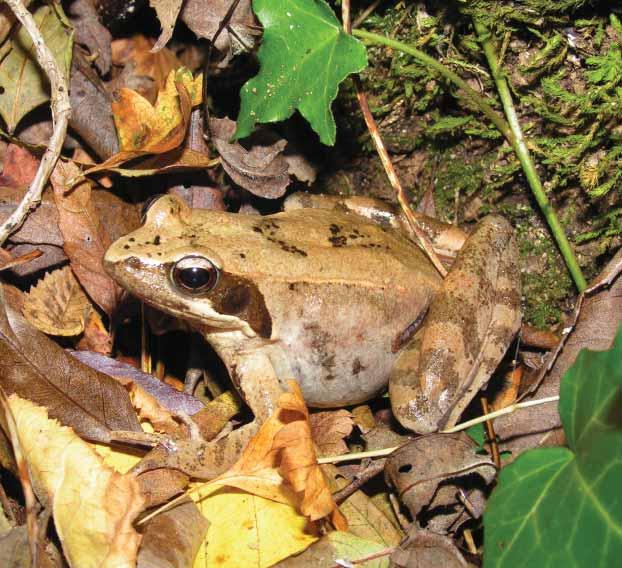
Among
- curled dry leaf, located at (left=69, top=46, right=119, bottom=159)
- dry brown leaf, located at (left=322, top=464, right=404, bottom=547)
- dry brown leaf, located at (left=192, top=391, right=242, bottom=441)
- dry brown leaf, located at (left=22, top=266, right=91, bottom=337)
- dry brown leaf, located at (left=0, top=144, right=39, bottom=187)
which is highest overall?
curled dry leaf, located at (left=69, top=46, right=119, bottom=159)

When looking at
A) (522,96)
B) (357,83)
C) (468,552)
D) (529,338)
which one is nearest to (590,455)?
(468,552)

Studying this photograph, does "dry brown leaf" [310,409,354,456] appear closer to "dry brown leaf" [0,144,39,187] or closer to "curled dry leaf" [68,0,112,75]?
"dry brown leaf" [0,144,39,187]

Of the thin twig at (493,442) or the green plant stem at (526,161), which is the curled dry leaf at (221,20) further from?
the thin twig at (493,442)

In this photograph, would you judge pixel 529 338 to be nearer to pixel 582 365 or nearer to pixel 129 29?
pixel 582 365

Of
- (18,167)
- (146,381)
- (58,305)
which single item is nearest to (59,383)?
(146,381)

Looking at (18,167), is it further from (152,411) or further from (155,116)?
(152,411)

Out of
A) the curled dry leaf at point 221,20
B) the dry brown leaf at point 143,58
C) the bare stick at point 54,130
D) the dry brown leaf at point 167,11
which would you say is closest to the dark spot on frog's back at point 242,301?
the bare stick at point 54,130

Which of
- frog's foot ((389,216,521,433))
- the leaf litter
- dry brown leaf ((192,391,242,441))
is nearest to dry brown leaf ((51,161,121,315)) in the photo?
the leaf litter
